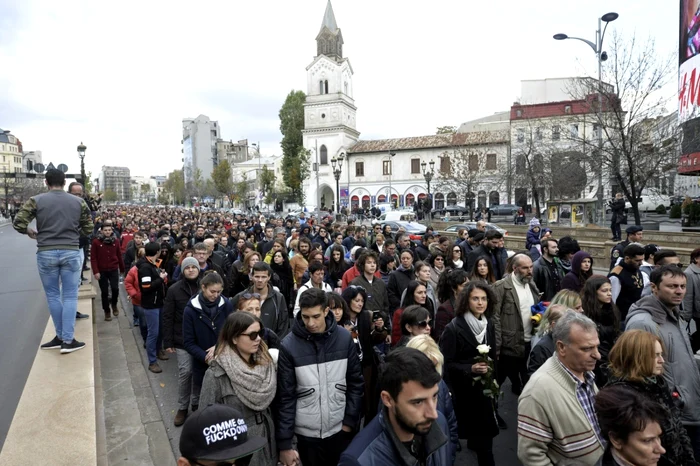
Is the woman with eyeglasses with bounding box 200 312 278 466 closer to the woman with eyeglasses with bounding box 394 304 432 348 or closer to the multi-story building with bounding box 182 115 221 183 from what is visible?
the woman with eyeglasses with bounding box 394 304 432 348

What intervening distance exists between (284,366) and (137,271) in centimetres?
461

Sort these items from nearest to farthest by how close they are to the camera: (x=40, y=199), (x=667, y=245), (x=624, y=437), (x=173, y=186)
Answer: (x=624, y=437) → (x=40, y=199) → (x=667, y=245) → (x=173, y=186)

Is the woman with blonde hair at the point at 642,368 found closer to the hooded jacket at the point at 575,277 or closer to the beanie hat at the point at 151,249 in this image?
the hooded jacket at the point at 575,277

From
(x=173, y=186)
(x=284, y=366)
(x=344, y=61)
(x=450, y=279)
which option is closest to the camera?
(x=284, y=366)

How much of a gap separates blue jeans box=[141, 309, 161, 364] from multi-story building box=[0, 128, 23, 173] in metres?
135

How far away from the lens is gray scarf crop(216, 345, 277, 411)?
3211 millimetres

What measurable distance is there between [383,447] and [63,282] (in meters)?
4.43

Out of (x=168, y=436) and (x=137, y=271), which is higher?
(x=137, y=271)

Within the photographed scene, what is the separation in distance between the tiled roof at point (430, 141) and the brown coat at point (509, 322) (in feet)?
168

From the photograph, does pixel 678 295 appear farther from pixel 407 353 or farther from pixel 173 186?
pixel 173 186

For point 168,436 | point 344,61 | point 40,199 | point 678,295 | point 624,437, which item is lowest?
point 168,436

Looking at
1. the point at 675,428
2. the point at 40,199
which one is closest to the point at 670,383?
the point at 675,428

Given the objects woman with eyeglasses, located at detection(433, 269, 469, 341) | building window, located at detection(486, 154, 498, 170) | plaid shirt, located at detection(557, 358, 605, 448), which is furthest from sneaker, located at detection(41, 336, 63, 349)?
building window, located at detection(486, 154, 498, 170)

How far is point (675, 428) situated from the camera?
2.64m
